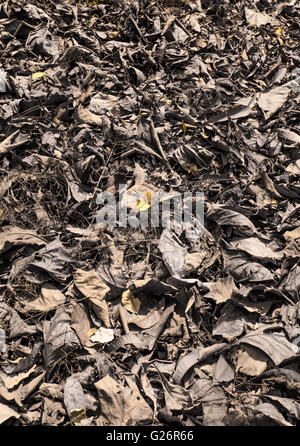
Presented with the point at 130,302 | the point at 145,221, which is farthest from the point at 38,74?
the point at 130,302

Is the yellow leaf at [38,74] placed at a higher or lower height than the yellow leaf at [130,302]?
higher

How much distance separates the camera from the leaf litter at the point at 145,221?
178 centimetres

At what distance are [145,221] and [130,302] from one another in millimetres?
477

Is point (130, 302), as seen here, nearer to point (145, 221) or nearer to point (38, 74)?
point (145, 221)

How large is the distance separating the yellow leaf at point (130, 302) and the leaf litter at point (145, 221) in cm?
1

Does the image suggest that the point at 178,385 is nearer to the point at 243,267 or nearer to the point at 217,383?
the point at 217,383

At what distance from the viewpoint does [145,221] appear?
2242 mm

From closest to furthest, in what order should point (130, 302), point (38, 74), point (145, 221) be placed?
1. point (130, 302)
2. point (145, 221)
3. point (38, 74)

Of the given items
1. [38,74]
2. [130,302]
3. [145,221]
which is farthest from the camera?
[38,74]

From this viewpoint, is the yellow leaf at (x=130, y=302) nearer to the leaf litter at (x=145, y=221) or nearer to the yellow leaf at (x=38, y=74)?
the leaf litter at (x=145, y=221)

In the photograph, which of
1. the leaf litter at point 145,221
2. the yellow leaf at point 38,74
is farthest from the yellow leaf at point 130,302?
the yellow leaf at point 38,74

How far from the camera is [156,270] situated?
2100mm

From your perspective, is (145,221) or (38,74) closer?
(145,221)
